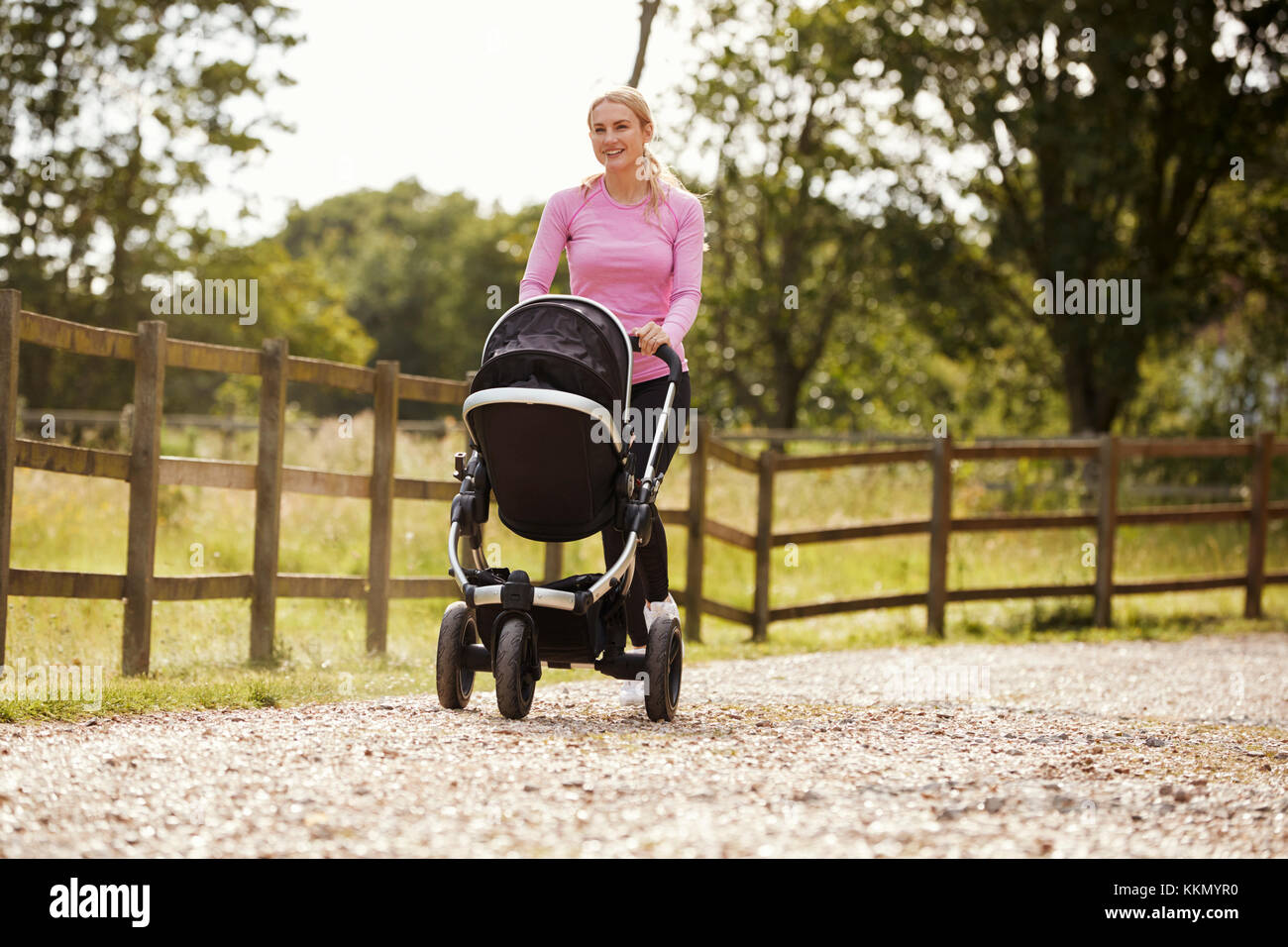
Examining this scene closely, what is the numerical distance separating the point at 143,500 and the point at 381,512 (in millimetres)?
1581

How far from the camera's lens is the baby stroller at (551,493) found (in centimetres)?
437

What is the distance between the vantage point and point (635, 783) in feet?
11.0

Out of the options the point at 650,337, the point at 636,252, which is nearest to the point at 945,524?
the point at 636,252

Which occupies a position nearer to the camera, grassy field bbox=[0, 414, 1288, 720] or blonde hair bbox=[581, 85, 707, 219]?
blonde hair bbox=[581, 85, 707, 219]

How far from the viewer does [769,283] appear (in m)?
25.6

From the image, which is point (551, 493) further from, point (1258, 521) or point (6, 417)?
point (1258, 521)

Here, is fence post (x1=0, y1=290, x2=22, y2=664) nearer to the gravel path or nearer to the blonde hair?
the gravel path

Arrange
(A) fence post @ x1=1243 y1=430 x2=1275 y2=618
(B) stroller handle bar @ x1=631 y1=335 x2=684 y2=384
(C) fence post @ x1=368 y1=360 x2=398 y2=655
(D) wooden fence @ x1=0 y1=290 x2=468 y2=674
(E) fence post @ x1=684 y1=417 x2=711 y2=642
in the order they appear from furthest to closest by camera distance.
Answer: (A) fence post @ x1=1243 y1=430 x2=1275 y2=618
(E) fence post @ x1=684 y1=417 x2=711 y2=642
(C) fence post @ x1=368 y1=360 x2=398 y2=655
(D) wooden fence @ x1=0 y1=290 x2=468 y2=674
(B) stroller handle bar @ x1=631 y1=335 x2=684 y2=384

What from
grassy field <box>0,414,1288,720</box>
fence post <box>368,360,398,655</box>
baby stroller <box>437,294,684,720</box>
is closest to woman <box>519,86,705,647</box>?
baby stroller <box>437,294,684,720</box>

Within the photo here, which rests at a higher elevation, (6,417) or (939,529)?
A: (6,417)

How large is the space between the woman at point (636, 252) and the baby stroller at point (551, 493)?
23 cm

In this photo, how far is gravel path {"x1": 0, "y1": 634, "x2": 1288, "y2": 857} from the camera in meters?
2.85

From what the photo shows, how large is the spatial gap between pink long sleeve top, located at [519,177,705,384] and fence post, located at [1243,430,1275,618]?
9.17 meters
